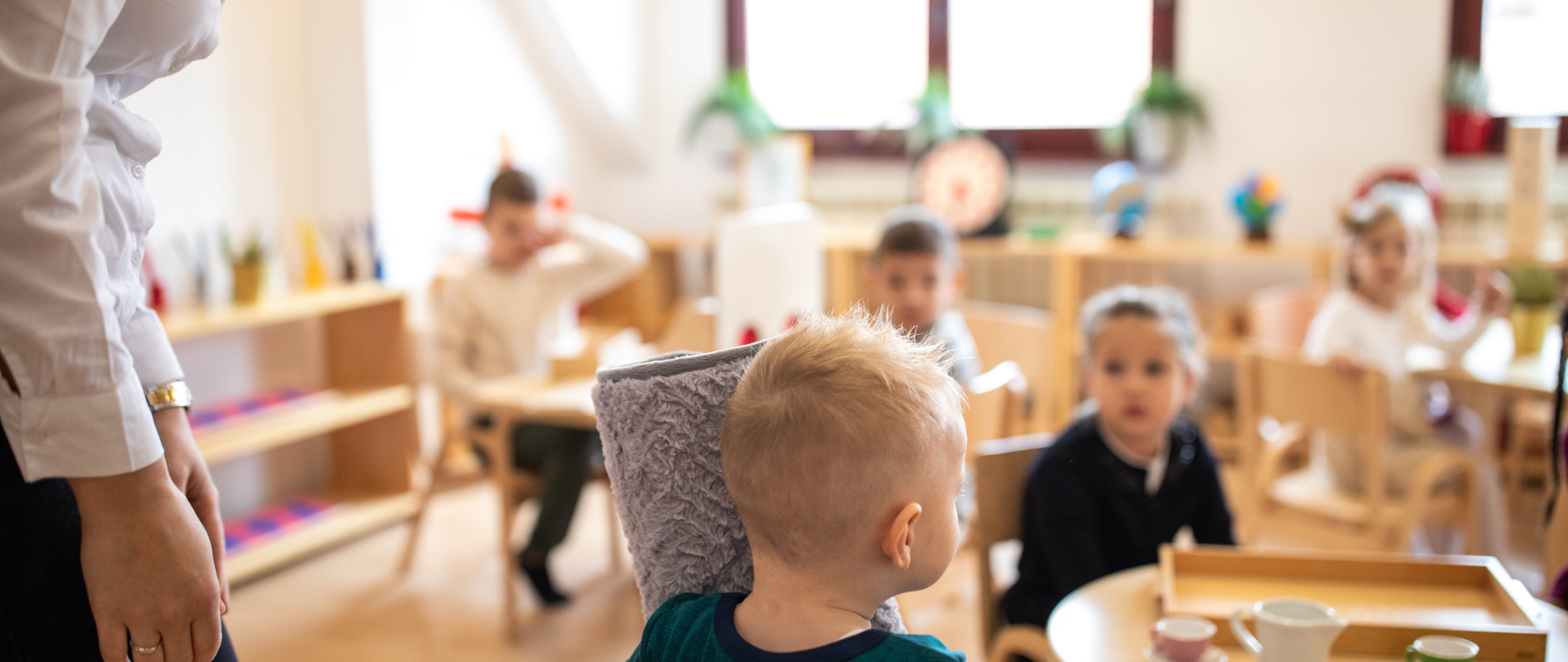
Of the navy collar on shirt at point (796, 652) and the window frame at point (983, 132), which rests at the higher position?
the window frame at point (983, 132)

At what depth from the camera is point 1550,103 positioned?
374cm

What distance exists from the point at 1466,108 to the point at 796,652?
3847 mm

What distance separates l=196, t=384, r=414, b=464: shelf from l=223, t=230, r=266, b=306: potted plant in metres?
0.33

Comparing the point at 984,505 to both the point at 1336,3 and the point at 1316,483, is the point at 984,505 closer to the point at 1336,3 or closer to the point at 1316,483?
the point at 1316,483

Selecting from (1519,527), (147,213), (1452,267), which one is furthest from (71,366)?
(1452,267)

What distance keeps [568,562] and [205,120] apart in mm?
1611

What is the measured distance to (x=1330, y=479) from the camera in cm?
257

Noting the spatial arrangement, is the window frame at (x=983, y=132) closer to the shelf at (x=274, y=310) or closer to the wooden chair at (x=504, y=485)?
the wooden chair at (x=504, y=485)

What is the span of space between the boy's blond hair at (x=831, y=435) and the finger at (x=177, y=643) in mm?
423

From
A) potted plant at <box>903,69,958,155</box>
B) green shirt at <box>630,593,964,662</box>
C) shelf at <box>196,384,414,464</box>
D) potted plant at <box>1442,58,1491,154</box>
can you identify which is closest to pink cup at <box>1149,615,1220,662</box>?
green shirt at <box>630,593,964,662</box>

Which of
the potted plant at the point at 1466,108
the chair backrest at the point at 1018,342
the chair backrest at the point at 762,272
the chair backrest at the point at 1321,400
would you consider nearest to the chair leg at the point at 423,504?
the chair backrest at the point at 762,272

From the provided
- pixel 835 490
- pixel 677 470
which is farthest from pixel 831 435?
pixel 677 470

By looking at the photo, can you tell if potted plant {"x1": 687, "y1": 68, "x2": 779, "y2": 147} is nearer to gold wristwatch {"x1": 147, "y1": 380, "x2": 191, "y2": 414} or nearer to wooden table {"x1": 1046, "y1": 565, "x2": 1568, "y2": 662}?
wooden table {"x1": 1046, "y1": 565, "x2": 1568, "y2": 662}

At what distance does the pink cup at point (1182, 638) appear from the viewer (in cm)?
107
